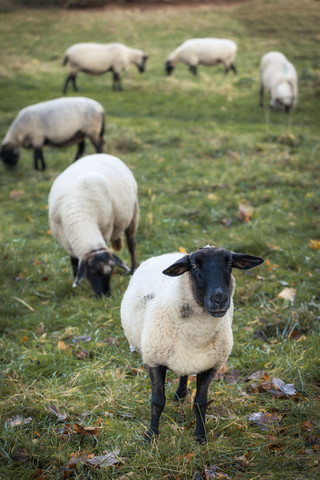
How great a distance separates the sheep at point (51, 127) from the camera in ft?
32.7

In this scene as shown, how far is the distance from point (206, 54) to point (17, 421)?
59.0 feet

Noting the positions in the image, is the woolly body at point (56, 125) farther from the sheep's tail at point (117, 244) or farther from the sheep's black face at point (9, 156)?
the sheep's tail at point (117, 244)

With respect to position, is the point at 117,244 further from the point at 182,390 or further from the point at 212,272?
the point at 212,272

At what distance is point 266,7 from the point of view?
24297 millimetres

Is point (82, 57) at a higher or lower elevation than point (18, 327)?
higher

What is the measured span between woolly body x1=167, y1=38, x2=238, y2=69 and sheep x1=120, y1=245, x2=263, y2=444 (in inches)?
675

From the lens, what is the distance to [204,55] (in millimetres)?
18516

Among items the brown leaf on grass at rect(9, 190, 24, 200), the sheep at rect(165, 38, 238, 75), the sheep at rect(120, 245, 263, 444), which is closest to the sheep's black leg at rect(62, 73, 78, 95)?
the sheep at rect(165, 38, 238, 75)

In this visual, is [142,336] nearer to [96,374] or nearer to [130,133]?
[96,374]

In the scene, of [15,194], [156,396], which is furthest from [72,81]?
[156,396]

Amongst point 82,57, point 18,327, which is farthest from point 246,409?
point 82,57

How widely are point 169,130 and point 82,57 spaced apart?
7341 millimetres

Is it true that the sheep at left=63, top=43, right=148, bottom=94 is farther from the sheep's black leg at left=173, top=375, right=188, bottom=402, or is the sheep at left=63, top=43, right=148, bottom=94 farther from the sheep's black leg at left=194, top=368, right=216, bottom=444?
the sheep's black leg at left=194, top=368, right=216, bottom=444

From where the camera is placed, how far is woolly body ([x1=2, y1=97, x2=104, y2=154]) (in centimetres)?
998
